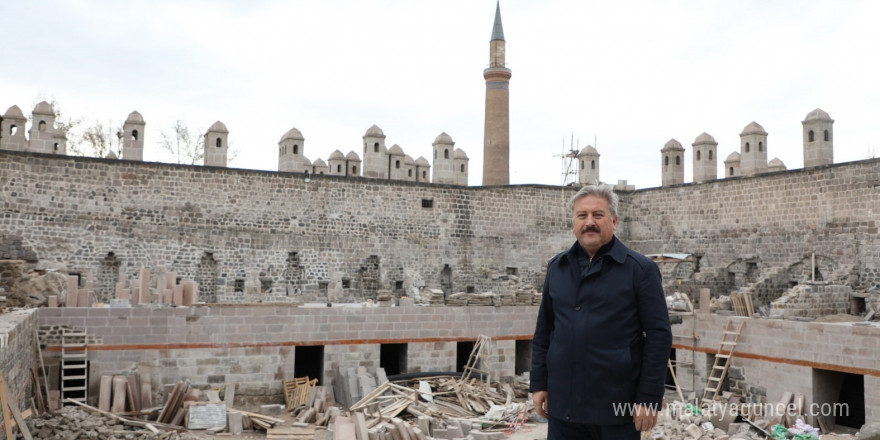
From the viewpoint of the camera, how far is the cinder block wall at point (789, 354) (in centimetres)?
1336

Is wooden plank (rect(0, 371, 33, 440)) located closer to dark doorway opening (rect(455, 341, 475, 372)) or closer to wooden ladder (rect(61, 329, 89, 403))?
wooden ladder (rect(61, 329, 89, 403))

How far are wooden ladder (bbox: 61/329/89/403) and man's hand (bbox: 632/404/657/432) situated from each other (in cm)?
1253

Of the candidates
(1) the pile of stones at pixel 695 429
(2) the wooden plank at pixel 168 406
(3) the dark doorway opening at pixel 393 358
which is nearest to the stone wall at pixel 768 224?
(1) the pile of stones at pixel 695 429

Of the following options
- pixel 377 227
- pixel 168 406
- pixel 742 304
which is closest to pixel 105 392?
pixel 168 406

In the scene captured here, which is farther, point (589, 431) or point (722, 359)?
point (722, 359)

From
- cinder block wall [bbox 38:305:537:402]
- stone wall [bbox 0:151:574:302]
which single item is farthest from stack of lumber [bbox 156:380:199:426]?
stone wall [bbox 0:151:574:302]

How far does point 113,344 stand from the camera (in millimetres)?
14453

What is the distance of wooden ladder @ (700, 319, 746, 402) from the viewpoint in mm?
15805

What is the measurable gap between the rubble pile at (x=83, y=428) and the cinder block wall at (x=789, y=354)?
1088cm

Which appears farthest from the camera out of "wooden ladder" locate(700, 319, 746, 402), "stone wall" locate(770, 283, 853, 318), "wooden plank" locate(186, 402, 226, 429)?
"stone wall" locate(770, 283, 853, 318)

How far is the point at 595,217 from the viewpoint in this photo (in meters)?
3.97

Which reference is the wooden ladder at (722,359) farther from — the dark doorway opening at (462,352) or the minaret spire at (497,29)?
the minaret spire at (497,29)

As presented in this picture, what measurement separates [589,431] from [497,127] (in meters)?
26.4

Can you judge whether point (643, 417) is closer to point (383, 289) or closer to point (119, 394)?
point (119, 394)
